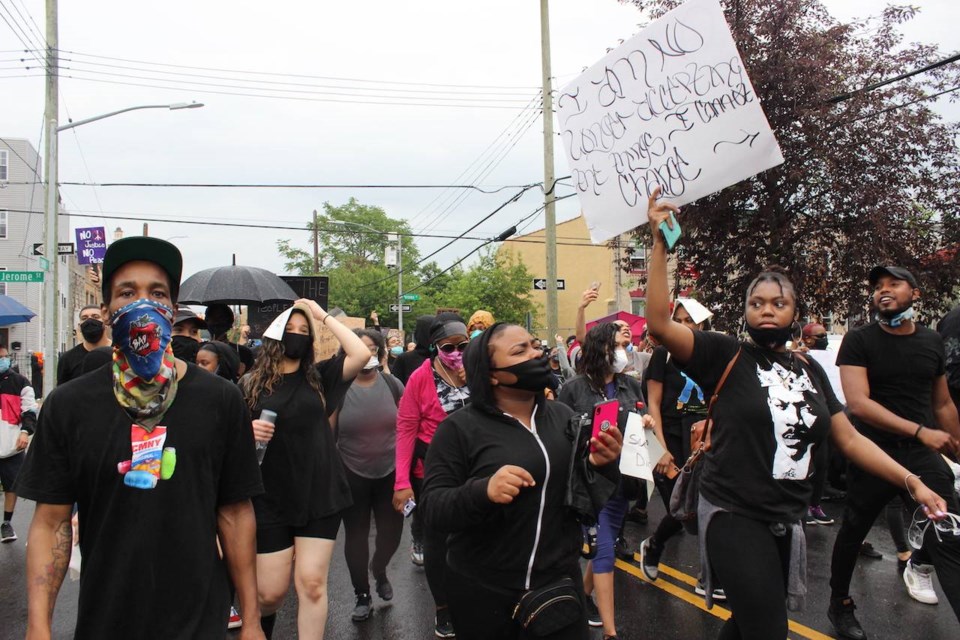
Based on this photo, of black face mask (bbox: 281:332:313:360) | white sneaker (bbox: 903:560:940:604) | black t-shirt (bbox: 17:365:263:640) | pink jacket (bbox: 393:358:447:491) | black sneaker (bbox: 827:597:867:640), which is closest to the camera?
black t-shirt (bbox: 17:365:263:640)

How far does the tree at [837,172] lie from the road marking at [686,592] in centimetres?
663

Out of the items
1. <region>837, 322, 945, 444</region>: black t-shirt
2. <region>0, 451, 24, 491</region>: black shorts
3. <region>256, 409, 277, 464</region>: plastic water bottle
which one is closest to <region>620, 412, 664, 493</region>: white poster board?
<region>256, 409, 277, 464</region>: plastic water bottle

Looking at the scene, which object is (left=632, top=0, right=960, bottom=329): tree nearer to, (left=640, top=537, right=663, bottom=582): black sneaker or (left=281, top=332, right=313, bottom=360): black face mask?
(left=640, top=537, right=663, bottom=582): black sneaker

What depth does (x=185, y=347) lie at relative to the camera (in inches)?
203

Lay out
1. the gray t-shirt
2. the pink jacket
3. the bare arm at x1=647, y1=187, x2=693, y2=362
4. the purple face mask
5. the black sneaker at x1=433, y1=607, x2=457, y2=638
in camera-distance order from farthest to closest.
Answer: the gray t-shirt → the purple face mask → the pink jacket → the black sneaker at x1=433, y1=607, x2=457, y2=638 → the bare arm at x1=647, y1=187, x2=693, y2=362

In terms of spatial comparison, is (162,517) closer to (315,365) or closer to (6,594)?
(315,365)

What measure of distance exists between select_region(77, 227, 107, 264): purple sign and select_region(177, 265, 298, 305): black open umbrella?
1167 cm

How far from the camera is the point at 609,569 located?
4.66m

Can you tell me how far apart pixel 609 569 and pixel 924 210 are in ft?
34.1

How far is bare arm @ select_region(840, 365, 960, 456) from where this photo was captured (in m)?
4.41

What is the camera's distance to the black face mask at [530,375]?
2.95 meters

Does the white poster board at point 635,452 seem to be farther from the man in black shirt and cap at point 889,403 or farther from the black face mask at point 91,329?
the black face mask at point 91,329

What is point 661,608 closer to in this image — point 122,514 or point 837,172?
point 122,514

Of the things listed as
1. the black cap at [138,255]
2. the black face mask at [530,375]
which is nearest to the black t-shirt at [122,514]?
the black cap at [138,255]
